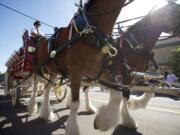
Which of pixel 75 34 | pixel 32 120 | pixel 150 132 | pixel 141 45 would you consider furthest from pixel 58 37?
pixel 150 132

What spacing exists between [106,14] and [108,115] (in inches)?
71.7

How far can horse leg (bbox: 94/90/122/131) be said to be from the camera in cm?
417

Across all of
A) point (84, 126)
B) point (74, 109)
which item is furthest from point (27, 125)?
point (74, 109)

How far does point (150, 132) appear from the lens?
4.33 metres

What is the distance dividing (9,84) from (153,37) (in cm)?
871

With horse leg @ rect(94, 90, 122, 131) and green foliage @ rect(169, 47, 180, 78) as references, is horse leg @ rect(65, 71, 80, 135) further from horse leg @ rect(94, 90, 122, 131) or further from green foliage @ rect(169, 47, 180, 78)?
green foliage @ rect(169, 47, 180, 78)

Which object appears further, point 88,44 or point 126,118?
point 126,118

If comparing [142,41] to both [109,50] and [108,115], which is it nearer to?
[109,50]

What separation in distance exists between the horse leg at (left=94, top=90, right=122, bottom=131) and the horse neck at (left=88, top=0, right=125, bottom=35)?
1.34 m

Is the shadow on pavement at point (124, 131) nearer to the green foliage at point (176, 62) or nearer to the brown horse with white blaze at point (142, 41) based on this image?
the brown horse with white blaze at point (142, 41)

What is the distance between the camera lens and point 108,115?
4.22 metres

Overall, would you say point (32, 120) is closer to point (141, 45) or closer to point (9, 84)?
point (141, 45)

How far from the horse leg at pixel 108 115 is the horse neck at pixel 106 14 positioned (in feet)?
4.41

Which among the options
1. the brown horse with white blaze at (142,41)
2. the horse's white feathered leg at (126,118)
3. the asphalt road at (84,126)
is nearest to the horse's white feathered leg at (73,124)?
the asphalt road at (84,126)
